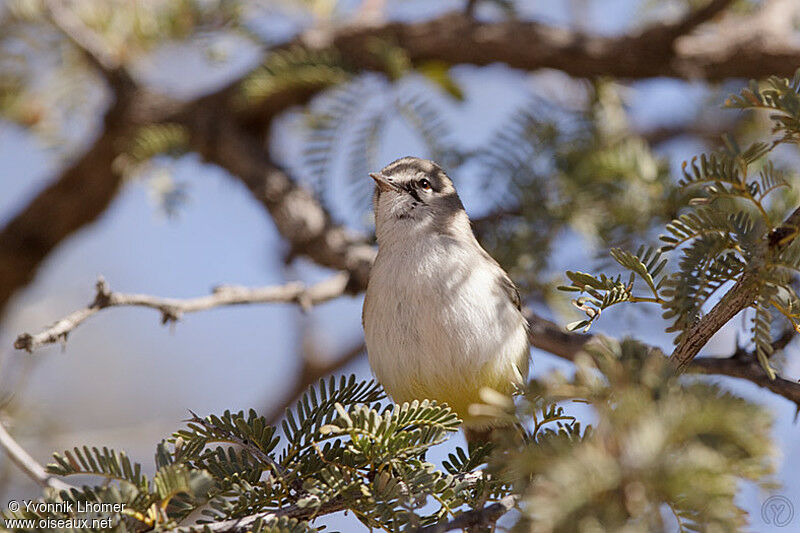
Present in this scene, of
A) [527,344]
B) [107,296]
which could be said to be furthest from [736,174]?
[107,296]

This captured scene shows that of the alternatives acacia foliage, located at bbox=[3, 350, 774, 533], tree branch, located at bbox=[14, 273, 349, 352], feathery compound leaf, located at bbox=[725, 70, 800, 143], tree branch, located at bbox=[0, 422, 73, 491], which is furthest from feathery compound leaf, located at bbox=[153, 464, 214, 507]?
feathery compound leaf, located at bbox=[725, 70, 800, 143]

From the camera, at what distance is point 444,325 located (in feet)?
10.2

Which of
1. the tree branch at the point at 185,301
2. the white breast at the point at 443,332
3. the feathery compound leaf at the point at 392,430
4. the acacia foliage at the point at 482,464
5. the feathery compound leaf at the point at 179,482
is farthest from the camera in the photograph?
the white breast at the point at 443,332

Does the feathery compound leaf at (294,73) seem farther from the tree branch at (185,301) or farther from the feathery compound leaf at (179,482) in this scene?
the feathery compound leaf at (179,482)

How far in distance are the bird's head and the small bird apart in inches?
7.2

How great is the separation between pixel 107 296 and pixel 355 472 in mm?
1147

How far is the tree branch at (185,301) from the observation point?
2.33 metres

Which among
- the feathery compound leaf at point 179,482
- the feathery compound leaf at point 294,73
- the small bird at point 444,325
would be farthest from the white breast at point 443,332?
the feathery compound leaf at point 294,73

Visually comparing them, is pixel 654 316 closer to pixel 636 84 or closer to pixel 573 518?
pixel 636 84

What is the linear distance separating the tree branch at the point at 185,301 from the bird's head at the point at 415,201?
0.49 metres

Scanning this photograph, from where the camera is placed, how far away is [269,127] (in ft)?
18.9

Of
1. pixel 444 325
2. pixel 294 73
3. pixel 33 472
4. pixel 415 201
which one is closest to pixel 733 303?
pixel 444 325

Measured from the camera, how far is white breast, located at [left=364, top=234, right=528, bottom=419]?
3.09 metres

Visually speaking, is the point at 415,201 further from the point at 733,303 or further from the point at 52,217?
the point at 52,217
